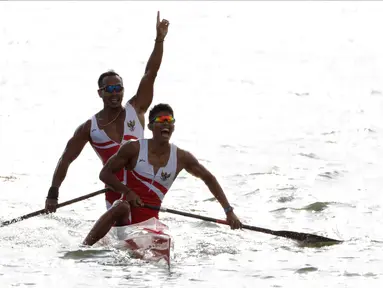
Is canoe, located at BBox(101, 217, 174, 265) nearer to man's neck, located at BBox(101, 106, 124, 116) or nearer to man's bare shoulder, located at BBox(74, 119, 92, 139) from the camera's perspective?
man's bare shoulder, located at BBox(74, 119, 92, 139)

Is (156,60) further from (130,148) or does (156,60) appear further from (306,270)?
(306,270)

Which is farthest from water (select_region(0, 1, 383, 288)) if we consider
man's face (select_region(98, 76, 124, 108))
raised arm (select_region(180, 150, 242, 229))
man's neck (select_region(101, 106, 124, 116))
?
man's face (select_region(98, 76, 124, 108))

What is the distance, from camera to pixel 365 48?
2900cm

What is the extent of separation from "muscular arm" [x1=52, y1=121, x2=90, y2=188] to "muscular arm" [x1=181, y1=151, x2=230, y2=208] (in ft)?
4.30

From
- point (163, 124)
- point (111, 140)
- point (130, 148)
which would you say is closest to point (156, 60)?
point (111, 140)

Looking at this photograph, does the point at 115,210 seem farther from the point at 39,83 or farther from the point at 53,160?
the point at 39,83

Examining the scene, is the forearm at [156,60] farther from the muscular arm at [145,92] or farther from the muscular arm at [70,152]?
the muscular arm at [70,152]

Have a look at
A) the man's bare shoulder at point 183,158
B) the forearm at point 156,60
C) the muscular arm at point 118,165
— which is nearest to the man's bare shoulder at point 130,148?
the muscular arm at point 118,165

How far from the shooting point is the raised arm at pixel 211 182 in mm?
13812

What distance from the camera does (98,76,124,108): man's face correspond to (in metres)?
14.5

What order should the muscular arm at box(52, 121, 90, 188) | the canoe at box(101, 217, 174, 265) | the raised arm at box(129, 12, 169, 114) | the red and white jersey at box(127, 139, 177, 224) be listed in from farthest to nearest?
the raised arm at box(129, 12, 169, 114)
the muscular arm at box(52, 121, 90, 188)
the red and white jersey at box(127, 139, 177, 224)
the canoe at box(101, 217, 174, 265)

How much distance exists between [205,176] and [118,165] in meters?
0.96

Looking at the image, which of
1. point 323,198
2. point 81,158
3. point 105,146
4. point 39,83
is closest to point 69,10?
point 39,83

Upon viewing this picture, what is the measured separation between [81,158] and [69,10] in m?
12.5
